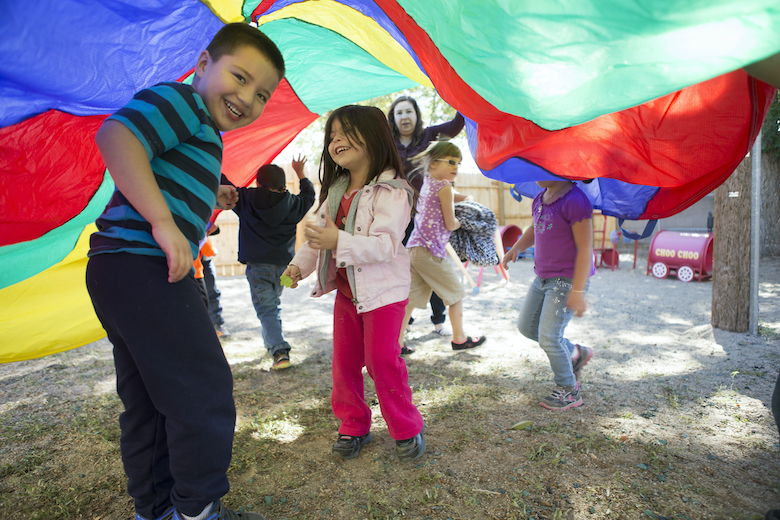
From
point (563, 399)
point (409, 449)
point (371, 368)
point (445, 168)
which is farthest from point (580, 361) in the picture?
point (445, 168)

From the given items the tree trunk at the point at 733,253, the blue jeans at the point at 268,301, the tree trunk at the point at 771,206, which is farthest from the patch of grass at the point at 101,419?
the tree trunk at the point at 771,206

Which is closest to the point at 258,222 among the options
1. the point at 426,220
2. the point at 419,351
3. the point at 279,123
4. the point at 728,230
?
the point at 279,123

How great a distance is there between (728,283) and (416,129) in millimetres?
2860

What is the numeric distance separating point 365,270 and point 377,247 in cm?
15

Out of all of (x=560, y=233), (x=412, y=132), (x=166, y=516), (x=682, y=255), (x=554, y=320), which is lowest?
(x=166, y=516)

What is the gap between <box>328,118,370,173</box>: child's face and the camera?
5.99 ft

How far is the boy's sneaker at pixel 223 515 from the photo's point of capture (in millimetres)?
1310

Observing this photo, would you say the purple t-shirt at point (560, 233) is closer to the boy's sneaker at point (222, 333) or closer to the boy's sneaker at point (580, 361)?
the boy's sneaker at point (580, 361)

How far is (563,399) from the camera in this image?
236 centimetres

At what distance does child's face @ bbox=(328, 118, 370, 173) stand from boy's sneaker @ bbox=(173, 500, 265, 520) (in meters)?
1.29

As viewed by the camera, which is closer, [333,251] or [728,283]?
[333,251]

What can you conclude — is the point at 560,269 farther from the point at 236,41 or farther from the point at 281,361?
the point at 281,361

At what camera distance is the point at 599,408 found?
233 cm

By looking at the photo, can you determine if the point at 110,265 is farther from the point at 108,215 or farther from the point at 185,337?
the point at 185,337
